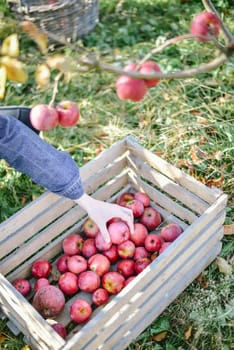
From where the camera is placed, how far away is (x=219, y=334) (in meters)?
2.27

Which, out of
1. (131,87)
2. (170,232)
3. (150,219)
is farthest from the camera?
(150,219)

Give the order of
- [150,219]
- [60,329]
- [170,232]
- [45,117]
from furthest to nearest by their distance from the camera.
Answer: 1. [150,219]
2. [170,232]
3. [60,329]
4. [45,117]

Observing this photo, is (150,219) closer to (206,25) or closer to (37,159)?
(37,159)

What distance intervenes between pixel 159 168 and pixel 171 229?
32 centimetres

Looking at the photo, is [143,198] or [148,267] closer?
[148,267]

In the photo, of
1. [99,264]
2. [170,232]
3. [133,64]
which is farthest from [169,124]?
[133,64]

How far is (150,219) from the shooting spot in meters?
2.66

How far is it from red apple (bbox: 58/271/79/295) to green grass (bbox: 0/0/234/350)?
314mm

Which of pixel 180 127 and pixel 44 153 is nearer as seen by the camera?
pixel 44 153

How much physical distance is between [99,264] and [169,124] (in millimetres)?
1144

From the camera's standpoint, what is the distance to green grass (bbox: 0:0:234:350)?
2342 millimetres

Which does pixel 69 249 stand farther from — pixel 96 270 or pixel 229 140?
pixel 229 140

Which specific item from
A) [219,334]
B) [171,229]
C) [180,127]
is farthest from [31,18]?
[219,334]

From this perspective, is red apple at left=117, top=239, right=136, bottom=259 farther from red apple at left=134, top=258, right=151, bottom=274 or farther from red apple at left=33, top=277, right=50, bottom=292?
red apple at left=33, top=277, right=50, bottom=292
